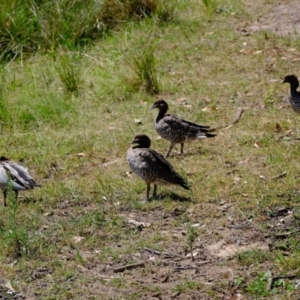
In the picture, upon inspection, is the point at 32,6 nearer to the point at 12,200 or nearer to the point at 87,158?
the point at 87,158

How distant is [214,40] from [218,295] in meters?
7.40

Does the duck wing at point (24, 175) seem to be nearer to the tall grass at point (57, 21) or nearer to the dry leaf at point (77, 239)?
the dry leaf at point (77, 239)

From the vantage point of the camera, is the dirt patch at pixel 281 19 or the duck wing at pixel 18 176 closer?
the duck wing at pixel 18 176

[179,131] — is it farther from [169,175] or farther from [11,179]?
[11,179]

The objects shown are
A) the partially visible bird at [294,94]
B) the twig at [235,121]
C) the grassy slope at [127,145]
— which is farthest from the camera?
the twig at [235,121]

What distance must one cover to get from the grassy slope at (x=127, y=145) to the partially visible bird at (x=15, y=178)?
0.64ft

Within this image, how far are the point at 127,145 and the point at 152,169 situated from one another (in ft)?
5.78

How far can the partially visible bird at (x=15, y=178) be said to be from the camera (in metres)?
9.05

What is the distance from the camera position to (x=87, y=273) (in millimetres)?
7512

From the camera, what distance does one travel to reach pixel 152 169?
8859 millimetres

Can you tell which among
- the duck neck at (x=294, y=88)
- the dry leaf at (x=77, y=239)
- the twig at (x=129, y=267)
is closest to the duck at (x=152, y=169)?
the dry leaf at (x=77, y=239)

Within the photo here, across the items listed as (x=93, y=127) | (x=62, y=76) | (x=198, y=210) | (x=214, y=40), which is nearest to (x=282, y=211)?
(x=198, y=210)

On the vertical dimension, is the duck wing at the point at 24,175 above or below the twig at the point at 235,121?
below

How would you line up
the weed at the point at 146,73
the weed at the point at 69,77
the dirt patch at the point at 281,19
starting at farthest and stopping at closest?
the dirt patch at the point at 281,19
the weed at the point at 69,77
the weed at the point at 146,73
